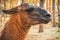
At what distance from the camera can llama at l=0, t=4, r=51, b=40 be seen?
11.4 feet

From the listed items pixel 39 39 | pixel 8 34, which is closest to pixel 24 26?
pixel 8 34

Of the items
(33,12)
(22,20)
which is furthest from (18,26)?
(33,12)

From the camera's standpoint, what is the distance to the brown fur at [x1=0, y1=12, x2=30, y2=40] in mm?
3486

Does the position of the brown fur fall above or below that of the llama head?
below

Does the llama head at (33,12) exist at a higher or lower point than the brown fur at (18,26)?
higher

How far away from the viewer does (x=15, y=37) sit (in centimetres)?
350

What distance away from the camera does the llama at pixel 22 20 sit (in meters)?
3.49

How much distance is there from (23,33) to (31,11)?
38cm

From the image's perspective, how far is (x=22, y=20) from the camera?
3.48 meters

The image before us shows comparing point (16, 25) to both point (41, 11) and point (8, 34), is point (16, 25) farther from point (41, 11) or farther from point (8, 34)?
point (41, 11)

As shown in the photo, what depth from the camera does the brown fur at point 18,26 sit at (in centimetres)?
349

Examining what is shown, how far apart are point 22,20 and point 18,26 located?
4.7 inches

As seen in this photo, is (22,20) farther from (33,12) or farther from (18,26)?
(33,12)

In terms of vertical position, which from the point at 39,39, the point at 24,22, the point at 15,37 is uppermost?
the point at 24,22
